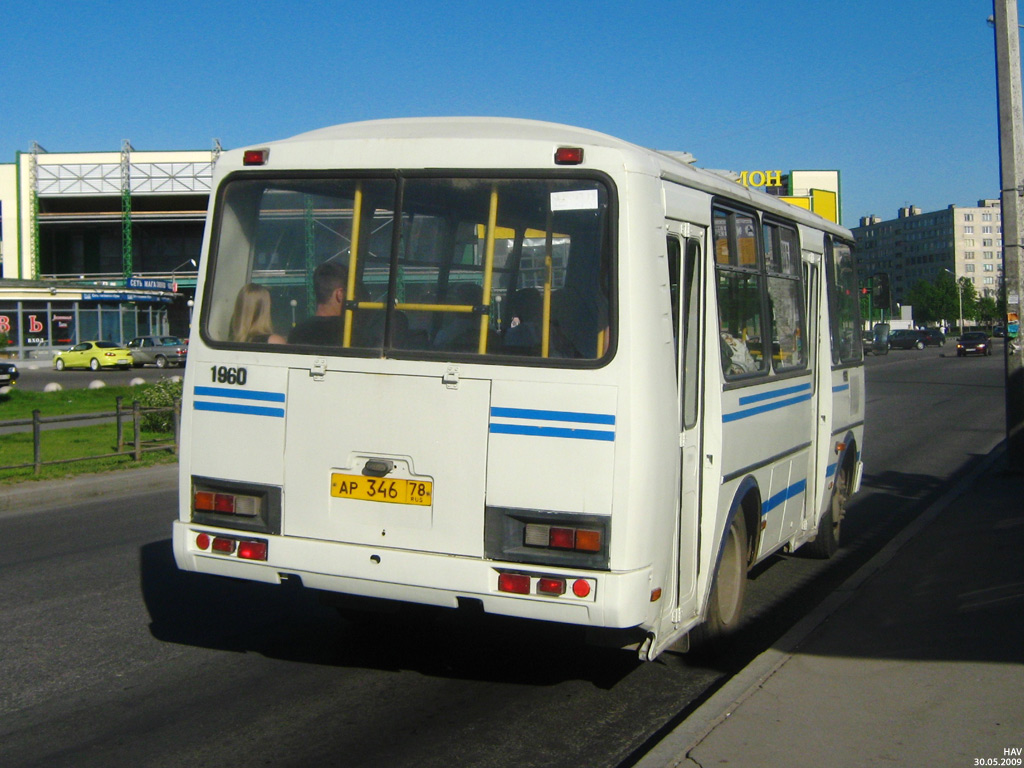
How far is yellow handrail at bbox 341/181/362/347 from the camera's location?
17.4ft

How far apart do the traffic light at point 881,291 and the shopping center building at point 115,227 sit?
60171 millimetres

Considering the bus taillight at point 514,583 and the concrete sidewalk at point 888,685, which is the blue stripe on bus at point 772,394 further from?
the bus taillight at point 514,583

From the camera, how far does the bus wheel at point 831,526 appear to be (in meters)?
9.27

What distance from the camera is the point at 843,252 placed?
9.80 m

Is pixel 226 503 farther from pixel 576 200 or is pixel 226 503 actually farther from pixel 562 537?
pixel 576 200

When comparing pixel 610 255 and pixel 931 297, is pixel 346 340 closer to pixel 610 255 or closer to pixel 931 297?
pixel 610 255

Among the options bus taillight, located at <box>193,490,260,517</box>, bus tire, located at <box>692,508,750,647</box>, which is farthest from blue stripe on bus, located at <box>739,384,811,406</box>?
bus taillight, located at <box>193,490,260,517</box>

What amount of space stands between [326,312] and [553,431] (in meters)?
1.38

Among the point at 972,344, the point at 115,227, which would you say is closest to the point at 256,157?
the point at 972,344

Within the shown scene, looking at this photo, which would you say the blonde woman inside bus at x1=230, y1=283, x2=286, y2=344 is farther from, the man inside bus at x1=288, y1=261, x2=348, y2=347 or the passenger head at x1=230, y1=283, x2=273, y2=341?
the man inside bus at x1=288, y1=261, x2=348, y2=347

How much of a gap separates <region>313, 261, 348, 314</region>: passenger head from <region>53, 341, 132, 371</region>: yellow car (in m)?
51.7

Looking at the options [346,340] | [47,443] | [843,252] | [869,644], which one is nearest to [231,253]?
[346,340]

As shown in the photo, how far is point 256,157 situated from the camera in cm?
563

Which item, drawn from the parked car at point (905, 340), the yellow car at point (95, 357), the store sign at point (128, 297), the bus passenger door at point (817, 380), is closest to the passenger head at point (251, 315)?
the bus passenger door at point (817, 380)
